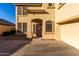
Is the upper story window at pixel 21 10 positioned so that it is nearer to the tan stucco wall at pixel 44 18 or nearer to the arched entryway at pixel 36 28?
the tan stucco wall at pixel 44 18

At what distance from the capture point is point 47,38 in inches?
807

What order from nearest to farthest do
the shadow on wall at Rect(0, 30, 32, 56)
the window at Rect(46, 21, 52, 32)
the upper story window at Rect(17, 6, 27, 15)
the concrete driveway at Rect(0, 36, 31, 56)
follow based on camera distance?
the concrete driveway at Rect(0, 36, 31, 56), the shadow on wall at Rect(0, 30, 32, 56), the window at Rect(46, 21, 52, 32), the upper story window at Rect(17, 6, 27, 15)

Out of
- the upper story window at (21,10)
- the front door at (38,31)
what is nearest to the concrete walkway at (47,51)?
the upper story window at (21,10)

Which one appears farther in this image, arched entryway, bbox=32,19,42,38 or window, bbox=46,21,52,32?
arched entryway, bbox=32,19,42,38

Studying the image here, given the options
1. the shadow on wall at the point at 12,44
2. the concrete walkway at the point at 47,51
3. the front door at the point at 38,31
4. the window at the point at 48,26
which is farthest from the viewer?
the front door at the point at 38,31

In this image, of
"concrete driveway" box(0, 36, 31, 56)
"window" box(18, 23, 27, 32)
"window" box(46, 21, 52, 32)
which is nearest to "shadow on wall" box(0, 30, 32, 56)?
"concrete driveway" box(0, 36, 31, 56)

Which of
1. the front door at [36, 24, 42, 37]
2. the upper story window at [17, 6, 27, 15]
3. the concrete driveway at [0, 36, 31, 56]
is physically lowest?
the concrete driveway at [0, 36, 31, 56]

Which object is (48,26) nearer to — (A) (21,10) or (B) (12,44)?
(A) (21,10)

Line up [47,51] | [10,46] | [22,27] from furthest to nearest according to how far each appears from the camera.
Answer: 1. [22,27]
2. [10,46]
3. [47,51]

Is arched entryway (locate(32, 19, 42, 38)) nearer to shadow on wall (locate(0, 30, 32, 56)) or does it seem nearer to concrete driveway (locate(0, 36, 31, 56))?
shadow on wall (locate(0, 30, 32, 56))

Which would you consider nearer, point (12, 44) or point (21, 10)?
point (12, 44)

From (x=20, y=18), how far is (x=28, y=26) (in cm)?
149

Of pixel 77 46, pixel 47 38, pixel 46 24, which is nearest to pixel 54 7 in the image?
pixel 46 24

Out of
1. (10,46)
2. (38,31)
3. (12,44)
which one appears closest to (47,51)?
(10,46)
